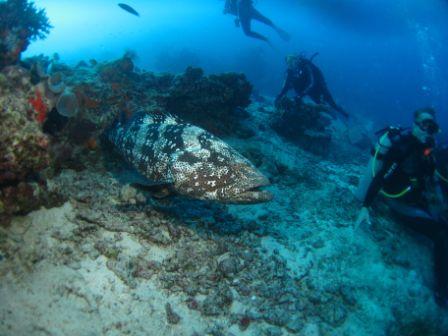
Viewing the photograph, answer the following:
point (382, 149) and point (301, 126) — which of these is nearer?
point (382, 149)

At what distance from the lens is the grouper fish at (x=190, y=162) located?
378cm

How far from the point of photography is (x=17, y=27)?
8562 millimetres

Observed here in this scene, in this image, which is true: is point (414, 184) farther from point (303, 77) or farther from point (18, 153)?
point (18, 153)

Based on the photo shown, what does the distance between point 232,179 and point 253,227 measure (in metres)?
1.38

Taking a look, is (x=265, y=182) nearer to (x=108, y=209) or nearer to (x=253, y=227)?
(x=253, y=227)

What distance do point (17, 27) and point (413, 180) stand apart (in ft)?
34.9

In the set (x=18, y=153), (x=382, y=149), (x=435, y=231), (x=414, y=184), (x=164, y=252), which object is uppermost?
(x=382, y=149)

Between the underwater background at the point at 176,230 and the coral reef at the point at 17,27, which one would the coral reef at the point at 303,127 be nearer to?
the underwater background at the point at 176,230

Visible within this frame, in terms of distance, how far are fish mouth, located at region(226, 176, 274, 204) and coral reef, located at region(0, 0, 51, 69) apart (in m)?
6.80

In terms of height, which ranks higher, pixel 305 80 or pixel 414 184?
pixel 305 80

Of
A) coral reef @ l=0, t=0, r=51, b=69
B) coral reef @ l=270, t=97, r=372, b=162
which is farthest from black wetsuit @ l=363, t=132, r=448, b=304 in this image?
coral reef @ l=0, t=0, r=51, b=69

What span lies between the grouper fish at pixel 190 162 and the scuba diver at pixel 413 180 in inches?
107

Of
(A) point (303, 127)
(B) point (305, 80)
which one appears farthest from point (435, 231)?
(B) point (305, 80)

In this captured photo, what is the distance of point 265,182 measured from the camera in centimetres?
376
